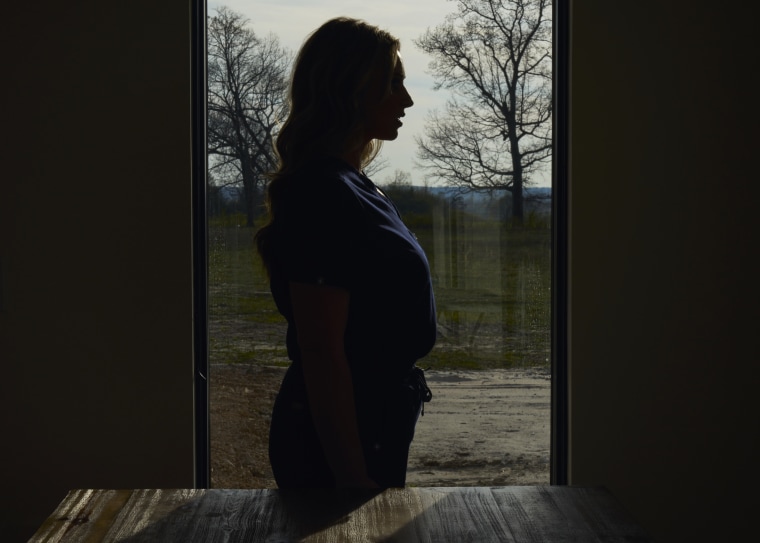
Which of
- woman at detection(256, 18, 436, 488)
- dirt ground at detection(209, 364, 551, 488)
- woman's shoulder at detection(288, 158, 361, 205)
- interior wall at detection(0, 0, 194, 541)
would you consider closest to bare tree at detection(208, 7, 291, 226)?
interior wall at detection(0, 0, 194, 541)

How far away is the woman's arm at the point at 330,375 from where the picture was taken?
51.2 inches

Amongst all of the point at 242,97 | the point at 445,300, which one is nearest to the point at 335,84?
the point at 242,97

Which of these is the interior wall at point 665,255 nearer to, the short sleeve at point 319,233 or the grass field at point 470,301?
the grass field at point 470,301

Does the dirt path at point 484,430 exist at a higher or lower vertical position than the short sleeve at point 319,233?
lower

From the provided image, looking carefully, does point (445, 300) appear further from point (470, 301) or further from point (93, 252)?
point (93, 252)

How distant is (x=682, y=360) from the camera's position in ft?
8.27

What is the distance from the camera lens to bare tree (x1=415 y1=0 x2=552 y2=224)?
2605 mm

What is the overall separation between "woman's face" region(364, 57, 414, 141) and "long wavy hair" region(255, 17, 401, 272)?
0.05 ft

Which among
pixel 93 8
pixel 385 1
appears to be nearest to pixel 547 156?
pixel 385 1

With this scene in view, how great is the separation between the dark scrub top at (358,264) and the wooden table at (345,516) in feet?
0.81

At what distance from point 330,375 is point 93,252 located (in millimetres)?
1376

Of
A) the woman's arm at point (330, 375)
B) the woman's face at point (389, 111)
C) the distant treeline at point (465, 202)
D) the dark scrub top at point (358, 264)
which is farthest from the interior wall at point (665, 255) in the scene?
the woman's arm at point (330, 375)

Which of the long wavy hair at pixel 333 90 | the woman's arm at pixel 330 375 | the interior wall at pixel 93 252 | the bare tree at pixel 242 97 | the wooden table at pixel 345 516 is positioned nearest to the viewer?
the wooden table at pixel 345 516

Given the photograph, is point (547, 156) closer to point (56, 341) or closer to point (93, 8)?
point (93, 8)
